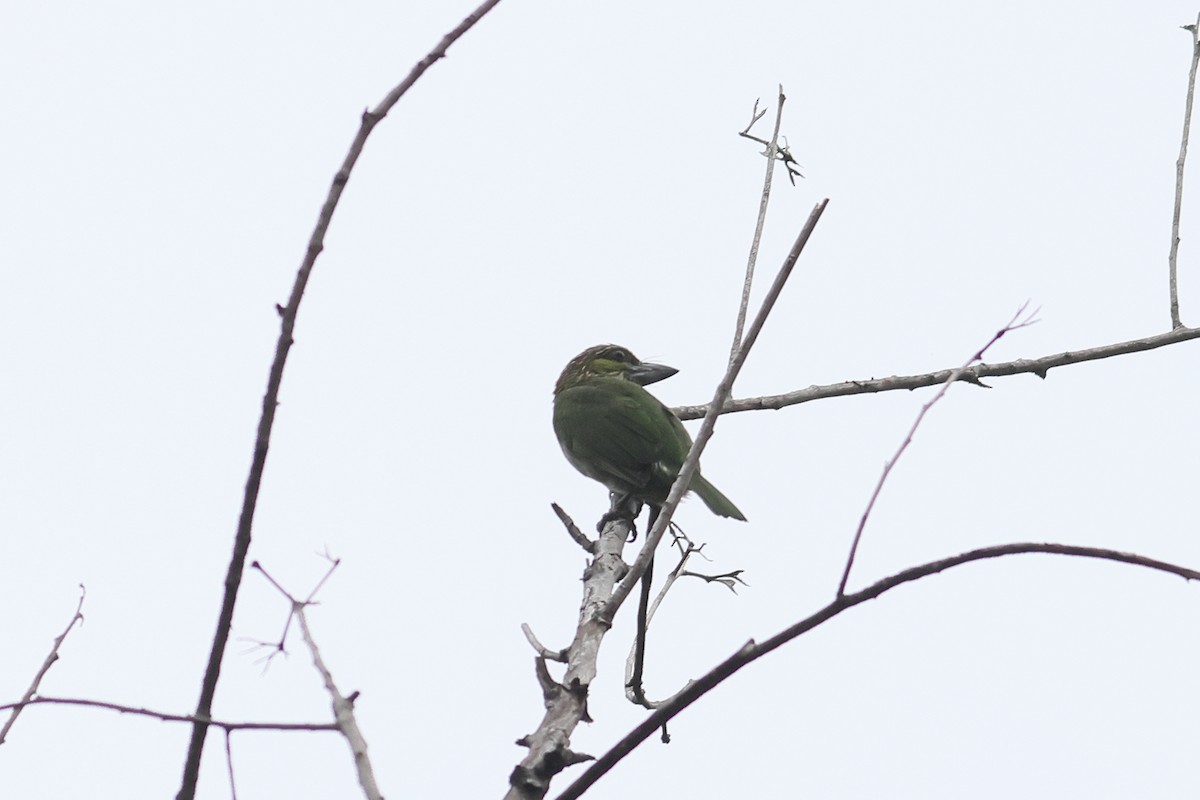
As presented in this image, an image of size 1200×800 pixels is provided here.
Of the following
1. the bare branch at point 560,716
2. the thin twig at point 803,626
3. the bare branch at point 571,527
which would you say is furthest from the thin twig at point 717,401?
the bare branch at point 571,527

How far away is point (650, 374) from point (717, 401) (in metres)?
4.29

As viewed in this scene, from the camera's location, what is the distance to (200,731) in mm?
1831

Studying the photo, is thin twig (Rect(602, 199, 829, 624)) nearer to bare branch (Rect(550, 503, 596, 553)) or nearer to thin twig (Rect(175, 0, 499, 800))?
thin twig (Rect(175, 0, 499, 800))

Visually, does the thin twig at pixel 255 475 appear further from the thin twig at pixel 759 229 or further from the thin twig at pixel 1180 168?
the thin twig at pixel 1180 168

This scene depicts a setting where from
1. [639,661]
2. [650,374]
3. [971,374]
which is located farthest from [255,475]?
[650,374]

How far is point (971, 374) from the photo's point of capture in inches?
186

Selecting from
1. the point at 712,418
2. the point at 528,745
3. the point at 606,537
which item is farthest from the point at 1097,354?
the point at 528,745

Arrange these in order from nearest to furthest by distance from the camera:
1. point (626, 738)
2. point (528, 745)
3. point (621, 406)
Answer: point (626, 738) < point (528, 745) < point (621, 406)

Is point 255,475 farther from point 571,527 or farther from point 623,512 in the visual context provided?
point 623,512

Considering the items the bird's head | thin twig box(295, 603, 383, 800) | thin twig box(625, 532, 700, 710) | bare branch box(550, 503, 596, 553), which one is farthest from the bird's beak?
thin twig box(295, 603, 383, 800)

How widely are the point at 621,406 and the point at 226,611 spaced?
4.03 metres

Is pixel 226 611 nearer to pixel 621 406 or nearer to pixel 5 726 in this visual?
pixel 5 726

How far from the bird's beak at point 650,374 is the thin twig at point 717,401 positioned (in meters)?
4.12

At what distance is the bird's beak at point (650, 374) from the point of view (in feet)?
21.9
